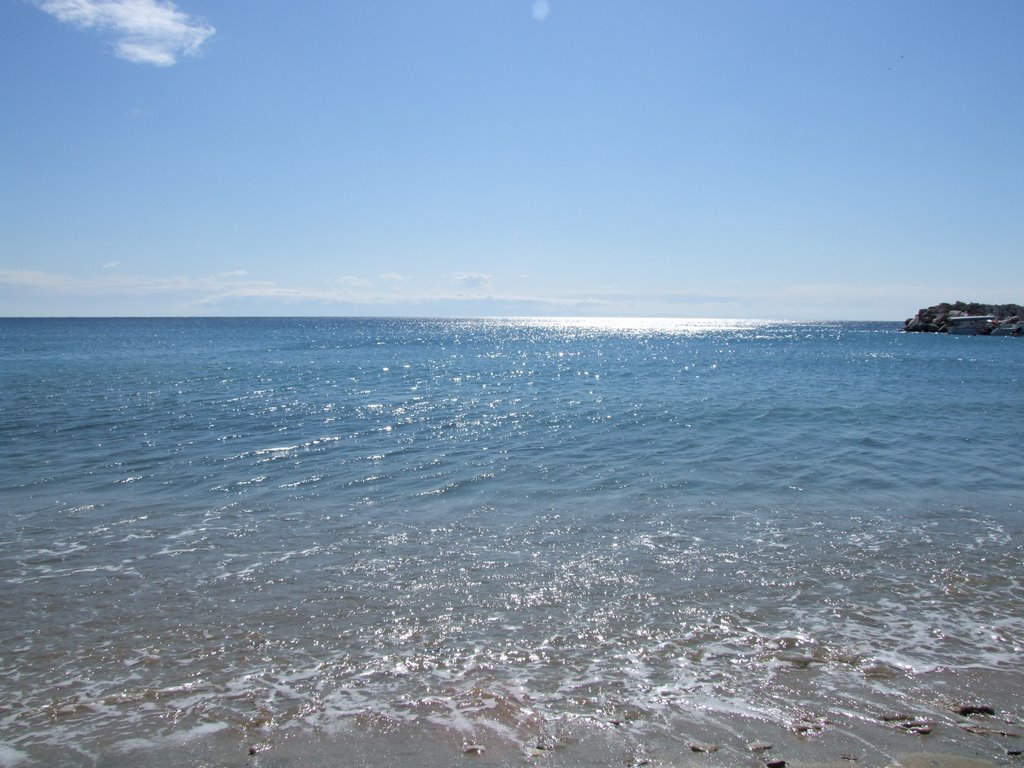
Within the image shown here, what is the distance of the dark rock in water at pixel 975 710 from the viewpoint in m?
6.06

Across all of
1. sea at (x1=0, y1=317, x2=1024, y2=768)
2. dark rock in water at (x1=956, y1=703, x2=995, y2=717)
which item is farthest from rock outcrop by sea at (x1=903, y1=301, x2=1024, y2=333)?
dark rock in water at (x1=956, y1=703, x2=995, y2=717)

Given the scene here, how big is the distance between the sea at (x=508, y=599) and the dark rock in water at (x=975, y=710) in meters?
0.06

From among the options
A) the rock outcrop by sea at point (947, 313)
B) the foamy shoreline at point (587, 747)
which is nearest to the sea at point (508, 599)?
the foamy shoreline at point (587, 747)

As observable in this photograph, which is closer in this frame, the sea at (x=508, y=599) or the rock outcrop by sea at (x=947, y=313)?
the sea at (x=508, y=599)

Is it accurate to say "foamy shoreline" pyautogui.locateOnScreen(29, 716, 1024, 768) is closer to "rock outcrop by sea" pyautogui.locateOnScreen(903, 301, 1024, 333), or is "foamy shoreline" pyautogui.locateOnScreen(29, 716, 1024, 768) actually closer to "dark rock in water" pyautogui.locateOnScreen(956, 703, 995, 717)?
"dark rock in water" pyautogui.locateOnScreen(956, 703, 995, 717)

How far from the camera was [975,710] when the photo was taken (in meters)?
6.11

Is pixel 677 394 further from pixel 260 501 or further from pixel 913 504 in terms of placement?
pixel 260 501

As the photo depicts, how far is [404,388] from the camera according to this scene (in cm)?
3741

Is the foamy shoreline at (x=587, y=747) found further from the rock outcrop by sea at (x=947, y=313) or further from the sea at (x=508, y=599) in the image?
the rock outcrop by sea at (x=947, y=313)

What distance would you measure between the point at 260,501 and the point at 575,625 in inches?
329

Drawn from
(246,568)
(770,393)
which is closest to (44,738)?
(246,568)

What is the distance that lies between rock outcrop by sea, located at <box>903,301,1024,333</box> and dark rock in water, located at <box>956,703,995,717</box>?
133527 millimetres

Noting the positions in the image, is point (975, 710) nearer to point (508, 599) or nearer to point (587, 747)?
point (587, 747)

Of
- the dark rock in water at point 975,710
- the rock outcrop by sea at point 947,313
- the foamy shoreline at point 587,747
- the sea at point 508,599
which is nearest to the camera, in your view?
the foamy shoreline at point 587,747
